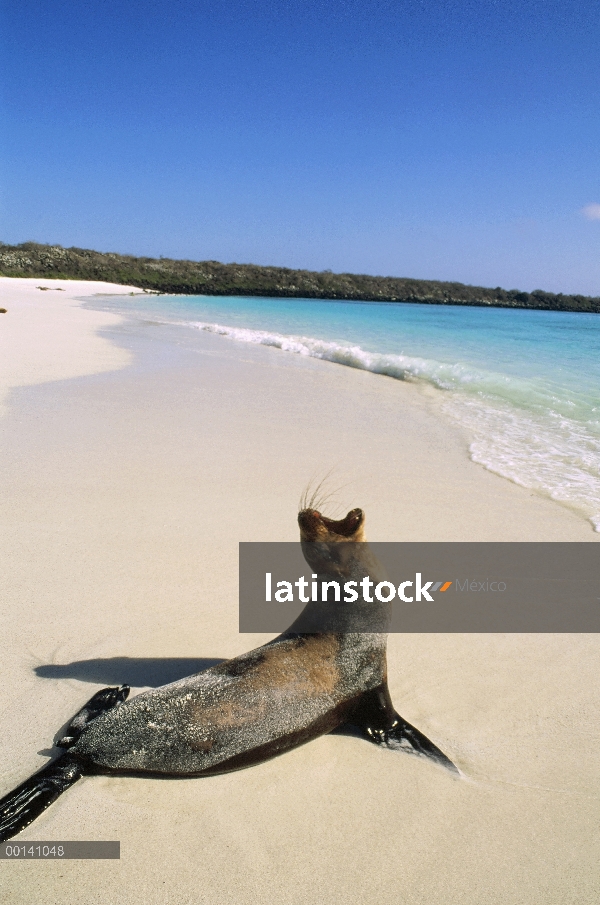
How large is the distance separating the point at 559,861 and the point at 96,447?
5.00m

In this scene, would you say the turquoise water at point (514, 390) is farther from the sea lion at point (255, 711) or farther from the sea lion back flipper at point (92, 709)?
the sea lion back flipper at point (92, 709)

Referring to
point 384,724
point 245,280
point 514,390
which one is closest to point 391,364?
point 514,390

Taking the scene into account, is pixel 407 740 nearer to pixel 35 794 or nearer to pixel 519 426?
pixel 35 794

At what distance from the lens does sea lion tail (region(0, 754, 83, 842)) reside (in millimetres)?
2072

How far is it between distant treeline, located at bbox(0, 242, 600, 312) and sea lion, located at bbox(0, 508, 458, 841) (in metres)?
57.8

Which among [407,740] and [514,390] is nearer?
[407,740]

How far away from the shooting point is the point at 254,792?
7.40 ft

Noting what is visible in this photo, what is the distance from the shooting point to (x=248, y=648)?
3139 mm

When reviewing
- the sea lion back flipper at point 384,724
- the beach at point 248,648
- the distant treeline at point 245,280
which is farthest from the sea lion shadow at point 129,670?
the distant treeline at point 245,280

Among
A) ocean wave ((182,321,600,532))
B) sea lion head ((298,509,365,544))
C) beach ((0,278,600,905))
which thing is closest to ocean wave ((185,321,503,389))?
ocean wave ((182,321,600,532))

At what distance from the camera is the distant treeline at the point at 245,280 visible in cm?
6181

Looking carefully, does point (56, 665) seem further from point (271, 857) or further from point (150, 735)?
point (271, 857)

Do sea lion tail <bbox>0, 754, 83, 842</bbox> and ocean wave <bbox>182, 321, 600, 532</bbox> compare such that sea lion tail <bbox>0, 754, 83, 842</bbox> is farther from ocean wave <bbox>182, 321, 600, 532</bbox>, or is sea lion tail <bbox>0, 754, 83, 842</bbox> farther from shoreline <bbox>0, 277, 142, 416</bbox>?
shoreline <bbox>0, 277, 142, 416</bbox>

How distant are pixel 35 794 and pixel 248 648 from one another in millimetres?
1202
